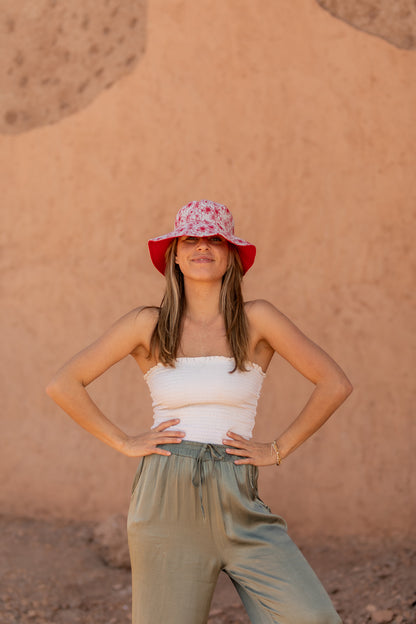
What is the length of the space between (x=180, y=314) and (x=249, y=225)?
213 cm

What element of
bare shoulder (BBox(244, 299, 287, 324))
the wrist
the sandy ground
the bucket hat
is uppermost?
the bucket hat

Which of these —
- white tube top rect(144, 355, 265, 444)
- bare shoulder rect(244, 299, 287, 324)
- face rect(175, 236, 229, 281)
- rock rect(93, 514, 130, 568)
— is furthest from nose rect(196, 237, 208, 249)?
rock rect(93, 514, 130, 568)

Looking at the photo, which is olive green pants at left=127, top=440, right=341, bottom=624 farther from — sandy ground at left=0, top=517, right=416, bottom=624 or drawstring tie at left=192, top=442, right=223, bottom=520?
sandy ground at left=0, top=517, right=416, bottom=624

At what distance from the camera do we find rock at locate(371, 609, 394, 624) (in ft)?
10.8

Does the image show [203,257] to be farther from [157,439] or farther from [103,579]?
[103,579]

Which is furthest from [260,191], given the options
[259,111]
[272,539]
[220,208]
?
[272,539]

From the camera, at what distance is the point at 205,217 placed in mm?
2385

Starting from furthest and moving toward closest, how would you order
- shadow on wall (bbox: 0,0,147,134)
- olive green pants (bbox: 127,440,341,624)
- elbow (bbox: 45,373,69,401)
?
shadow on wall (bbox: 0,0,147,134)
elbow (bbox: 45,373,69,401)
olive green pants (bbox: 127,440,341,624)

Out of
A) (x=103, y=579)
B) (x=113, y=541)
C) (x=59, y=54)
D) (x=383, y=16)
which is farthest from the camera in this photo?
(x=59, y=54)

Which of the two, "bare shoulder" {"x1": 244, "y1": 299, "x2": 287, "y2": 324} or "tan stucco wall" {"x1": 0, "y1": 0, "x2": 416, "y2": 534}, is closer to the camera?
"bare shoulder" {"x1": 244, "y1": 299, "x2": 287, "y2": 324}

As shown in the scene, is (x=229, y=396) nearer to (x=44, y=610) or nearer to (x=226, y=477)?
(x=226, y=477)

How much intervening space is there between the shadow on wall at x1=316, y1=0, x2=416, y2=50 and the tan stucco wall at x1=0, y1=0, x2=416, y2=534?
0.24 feet

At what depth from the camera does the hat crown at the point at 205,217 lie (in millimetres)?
2377

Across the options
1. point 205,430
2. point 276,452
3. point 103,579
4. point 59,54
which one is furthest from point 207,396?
point 59,54
